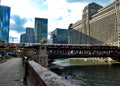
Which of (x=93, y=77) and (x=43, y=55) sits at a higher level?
(x=43, y=55)

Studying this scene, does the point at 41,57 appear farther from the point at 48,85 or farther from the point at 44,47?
the point at 48,85

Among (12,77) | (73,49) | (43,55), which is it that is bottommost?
(43,55)

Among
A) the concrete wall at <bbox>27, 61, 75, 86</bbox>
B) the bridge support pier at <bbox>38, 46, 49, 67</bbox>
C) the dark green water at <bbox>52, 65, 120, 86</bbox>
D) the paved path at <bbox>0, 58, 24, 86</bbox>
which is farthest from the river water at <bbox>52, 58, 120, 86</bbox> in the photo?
the concrete wall at <bbox>27, 61, 75, 86</bbox>

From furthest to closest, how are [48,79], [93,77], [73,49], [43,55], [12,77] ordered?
[73,49] < [43,55] < [93,77] < [12,77] < [48,79]

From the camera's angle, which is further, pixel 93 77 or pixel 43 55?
pixel 43 55

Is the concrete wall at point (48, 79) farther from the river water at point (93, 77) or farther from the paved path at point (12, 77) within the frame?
the river water at point (93, 77)

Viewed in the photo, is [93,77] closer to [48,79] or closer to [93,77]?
[93,77]

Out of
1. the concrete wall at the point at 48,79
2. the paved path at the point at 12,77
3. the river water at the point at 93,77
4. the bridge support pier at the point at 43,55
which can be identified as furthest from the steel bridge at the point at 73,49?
the concrete wall at the point at 48,79

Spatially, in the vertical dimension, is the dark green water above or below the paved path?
below

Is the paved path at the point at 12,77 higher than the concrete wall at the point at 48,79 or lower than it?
lower

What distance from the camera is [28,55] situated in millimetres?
28672

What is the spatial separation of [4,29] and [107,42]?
334 feet

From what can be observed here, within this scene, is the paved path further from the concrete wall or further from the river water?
the river water

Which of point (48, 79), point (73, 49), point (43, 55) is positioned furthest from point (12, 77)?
point (73, 49)
